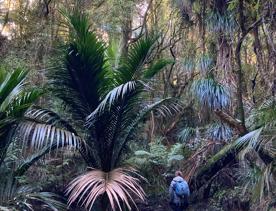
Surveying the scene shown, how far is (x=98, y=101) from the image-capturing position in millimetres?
8062

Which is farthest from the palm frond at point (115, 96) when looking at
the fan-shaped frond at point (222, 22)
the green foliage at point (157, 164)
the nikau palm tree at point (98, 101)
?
the green foliage at point (157, 164)

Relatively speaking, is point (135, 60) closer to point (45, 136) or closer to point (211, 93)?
point (45, 136)

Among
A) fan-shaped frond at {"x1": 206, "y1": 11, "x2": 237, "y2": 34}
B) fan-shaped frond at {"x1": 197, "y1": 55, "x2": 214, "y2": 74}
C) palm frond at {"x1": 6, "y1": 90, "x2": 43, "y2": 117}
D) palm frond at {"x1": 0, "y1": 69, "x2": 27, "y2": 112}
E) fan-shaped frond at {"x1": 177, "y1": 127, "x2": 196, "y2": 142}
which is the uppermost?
fan-shaped frond at {"x1": 206, "y1": 11, "x2": 237, "y2": 34}

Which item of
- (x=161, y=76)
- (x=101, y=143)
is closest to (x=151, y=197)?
(x=101, y=143)

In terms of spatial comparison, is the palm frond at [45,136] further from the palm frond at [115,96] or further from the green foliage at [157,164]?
the green foliage at [157,164]

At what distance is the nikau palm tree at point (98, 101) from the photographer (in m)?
7.62

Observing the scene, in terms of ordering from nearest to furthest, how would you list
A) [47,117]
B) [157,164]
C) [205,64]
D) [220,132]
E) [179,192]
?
1. [47,117]
2. [179,192]
3. [220,132]
4. [157,164]
5. [205,64]

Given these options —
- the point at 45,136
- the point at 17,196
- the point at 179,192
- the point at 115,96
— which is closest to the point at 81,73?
the point at 115,96

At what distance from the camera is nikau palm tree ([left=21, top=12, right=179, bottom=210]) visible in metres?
7.62

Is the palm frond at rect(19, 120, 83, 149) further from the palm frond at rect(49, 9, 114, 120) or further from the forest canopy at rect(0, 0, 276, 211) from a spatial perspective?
the palm frond at rect(49, 9, 114, 120)

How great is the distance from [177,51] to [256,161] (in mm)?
7218

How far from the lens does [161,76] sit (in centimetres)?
1523

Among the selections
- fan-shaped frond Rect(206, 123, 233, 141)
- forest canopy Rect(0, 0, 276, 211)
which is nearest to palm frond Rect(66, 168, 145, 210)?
forest canopy Rect(0, 0, 276, 211)

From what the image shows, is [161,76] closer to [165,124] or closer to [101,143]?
[165,124]
